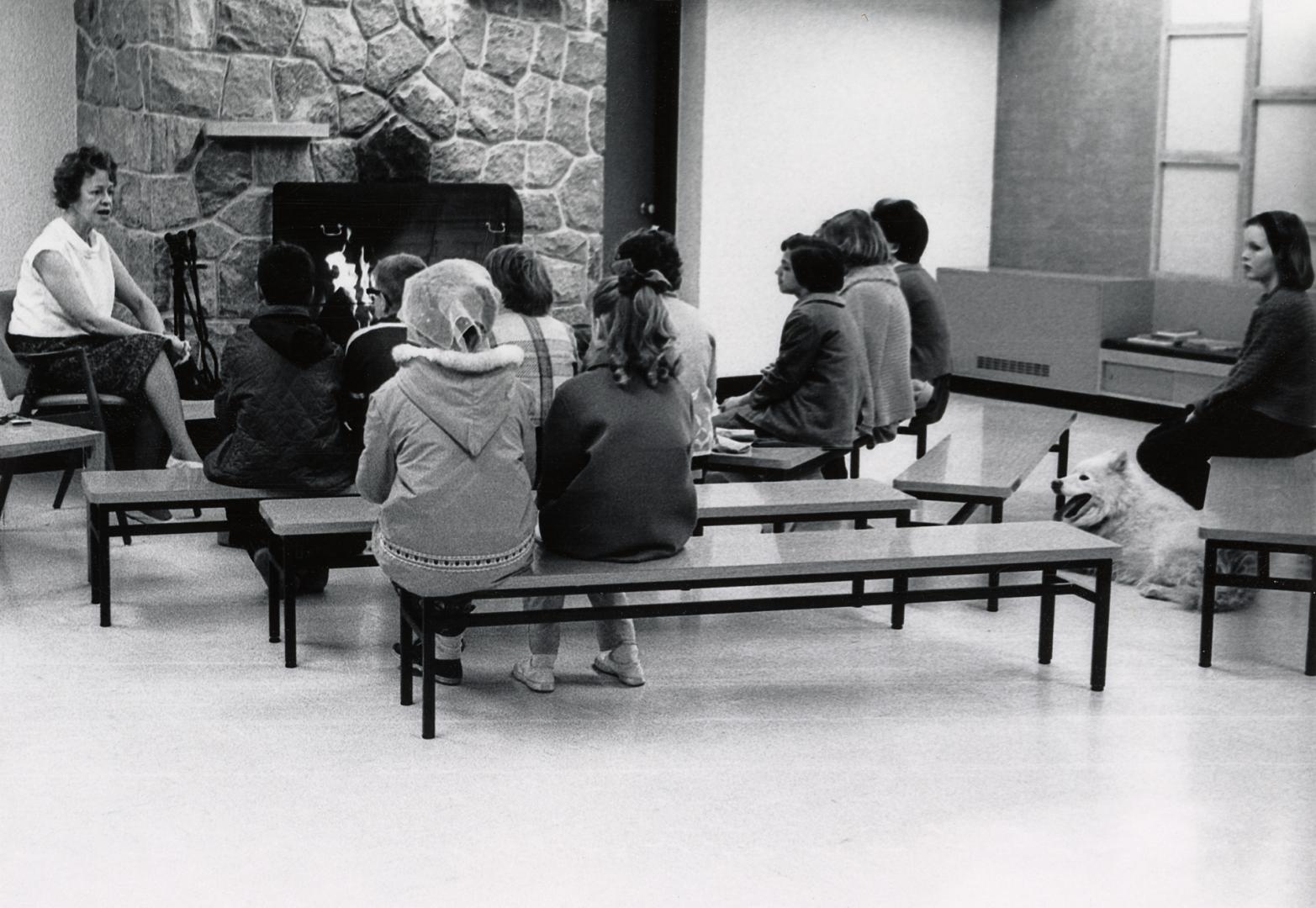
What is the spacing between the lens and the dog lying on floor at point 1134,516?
5477mm

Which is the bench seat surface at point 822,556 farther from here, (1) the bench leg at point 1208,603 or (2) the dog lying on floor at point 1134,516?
(2) the dog lying on floor at point 1134,516

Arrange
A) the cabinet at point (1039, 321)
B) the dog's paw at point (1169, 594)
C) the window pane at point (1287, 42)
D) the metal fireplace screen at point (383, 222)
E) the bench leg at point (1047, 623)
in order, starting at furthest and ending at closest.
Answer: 1. the cabinet at point (1039, 321)
2. the window pane at point (1287, 42)
3. the metal fireplace screen at point (383, 222)
4. the dog's paw at point (1169, 594)
5. the bench leg at point (1047, 623)

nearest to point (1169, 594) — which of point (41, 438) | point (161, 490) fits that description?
point (161, 490)

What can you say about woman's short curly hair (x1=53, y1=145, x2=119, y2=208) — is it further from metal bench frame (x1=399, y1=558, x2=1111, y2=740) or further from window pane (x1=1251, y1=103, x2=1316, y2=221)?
window pane (x1=1251, y1=103, x2=1316, y2=221)

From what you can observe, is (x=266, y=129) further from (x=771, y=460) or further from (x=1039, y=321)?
(x=1039, y=321)

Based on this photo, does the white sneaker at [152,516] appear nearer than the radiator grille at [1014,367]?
Yes

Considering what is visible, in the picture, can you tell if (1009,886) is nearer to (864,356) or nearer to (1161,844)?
(1161,844)

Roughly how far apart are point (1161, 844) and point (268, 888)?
1737 millimetres

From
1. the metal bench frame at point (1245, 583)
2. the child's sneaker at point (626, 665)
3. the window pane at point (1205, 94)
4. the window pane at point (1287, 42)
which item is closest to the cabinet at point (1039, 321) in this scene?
the window pane at point (1205, 94)

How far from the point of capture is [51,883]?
3.10 meters

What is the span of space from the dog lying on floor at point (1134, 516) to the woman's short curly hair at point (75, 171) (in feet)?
11.5

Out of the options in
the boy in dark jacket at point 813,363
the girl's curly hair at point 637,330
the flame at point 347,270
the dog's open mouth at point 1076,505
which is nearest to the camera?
the girl's curly hair at point 637,330

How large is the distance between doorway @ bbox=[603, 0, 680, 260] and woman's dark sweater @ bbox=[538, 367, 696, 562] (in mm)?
4901

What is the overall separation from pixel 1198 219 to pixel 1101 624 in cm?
532
